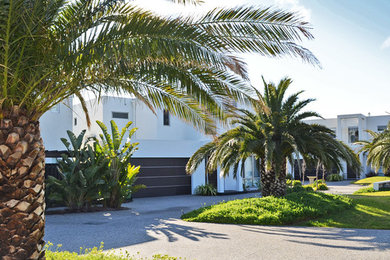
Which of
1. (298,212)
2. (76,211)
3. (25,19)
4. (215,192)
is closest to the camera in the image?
(25,19)

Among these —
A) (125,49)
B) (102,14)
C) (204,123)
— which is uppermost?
(102,14)

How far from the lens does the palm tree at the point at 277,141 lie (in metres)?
13.6

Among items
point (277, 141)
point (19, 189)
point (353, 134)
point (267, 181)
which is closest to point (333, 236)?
point (267, 181)

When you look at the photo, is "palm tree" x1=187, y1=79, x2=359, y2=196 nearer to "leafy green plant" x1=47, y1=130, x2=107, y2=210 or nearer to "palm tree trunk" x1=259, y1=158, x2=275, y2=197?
"palm tree trunk" x1=259, y1=158, x2=275, y2=197

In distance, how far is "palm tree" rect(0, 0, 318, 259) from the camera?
15.8 ft

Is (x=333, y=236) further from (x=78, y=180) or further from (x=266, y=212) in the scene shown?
(x=78, y=180)

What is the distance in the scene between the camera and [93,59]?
18.6ft

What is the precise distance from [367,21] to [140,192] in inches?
529

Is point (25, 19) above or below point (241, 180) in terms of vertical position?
above

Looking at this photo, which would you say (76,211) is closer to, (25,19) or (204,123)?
(204,123)

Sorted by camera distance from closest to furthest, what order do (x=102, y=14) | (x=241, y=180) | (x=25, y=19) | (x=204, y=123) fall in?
(x=25, y=19) → (x=102, y=14) → (x=204, y=123) → (x=241, y=180)

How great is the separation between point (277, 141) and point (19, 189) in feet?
35.7

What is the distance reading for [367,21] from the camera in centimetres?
1185

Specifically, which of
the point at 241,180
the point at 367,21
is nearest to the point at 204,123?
the point at 367,21
